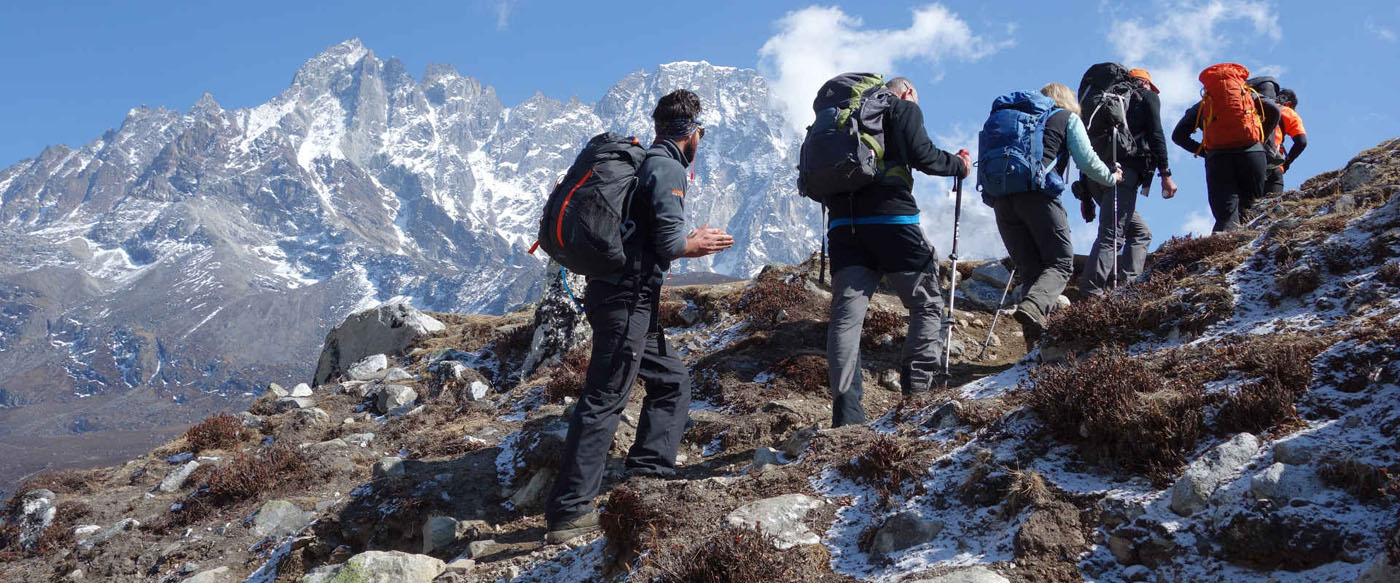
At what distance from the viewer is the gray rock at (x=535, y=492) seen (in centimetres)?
741

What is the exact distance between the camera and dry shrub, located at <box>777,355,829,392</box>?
364 inches

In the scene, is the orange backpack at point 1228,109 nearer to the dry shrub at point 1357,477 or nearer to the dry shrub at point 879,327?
the dry shrub at point 879,327

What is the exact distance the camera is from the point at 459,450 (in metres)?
9.23

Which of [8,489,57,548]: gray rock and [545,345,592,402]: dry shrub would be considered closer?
[8,489,57,548]: gray rock

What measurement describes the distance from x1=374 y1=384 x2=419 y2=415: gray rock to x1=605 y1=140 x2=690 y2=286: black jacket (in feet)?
28.2

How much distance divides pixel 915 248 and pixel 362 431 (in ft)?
28.1

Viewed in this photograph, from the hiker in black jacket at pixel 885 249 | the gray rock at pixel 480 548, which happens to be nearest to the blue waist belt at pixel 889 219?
the hiker in black jacket at pixel 885 249

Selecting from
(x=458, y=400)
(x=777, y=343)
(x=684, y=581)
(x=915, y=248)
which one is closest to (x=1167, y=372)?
(x=915, y=248)

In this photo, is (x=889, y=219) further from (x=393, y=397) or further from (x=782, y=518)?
(x=393, y=397)

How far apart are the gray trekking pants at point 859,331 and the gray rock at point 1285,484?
307 centimetres

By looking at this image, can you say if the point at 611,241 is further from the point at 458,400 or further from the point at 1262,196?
the point at 1262,196

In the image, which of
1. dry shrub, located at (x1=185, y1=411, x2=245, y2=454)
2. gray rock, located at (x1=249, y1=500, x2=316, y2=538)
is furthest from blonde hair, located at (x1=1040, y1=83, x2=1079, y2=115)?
dry shrub, located at (x1=185, y1=411, x2=245, y2=454)

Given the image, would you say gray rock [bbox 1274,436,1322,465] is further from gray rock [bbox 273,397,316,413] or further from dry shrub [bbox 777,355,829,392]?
gray rock [bbox 273,397,316,413]

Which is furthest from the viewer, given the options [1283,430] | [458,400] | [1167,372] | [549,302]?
[549,302]
